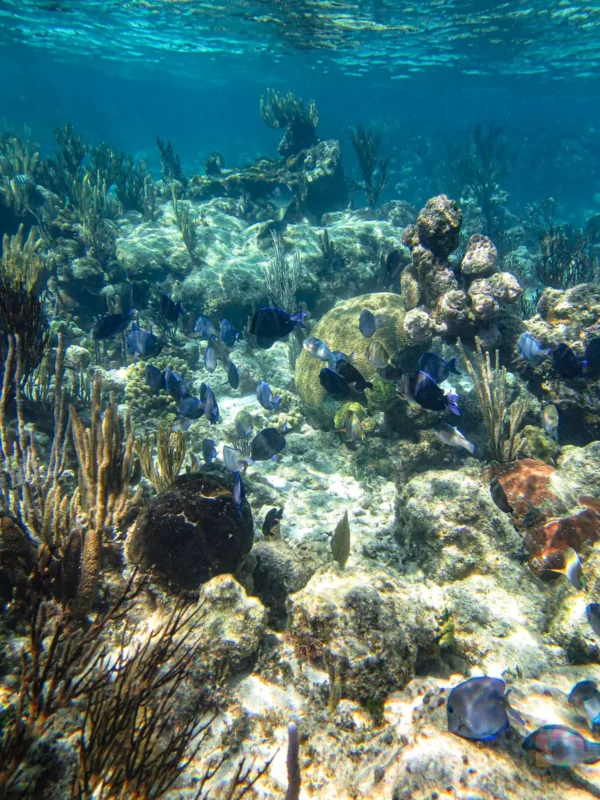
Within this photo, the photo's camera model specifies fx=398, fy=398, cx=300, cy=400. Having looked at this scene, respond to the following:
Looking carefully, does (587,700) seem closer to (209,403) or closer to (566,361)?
(566,361)

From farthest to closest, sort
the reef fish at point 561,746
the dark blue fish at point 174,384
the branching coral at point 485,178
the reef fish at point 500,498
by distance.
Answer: the branching coral at point 485,178, the dark blue fish at point 174,384, the reef fish at point 500,498, the reef fish at point 561,746

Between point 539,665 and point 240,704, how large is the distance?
2255 millimetres

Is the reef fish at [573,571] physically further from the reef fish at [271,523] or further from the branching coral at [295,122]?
the branching coral at [295,122]

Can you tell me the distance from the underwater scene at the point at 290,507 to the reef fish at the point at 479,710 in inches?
0.4

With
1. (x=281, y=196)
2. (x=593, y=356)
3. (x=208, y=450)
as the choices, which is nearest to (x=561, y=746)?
(x=208, y=450)

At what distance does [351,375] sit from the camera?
4.28 meters

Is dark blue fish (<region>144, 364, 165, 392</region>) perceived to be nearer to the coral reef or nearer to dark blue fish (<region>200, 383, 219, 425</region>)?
Result: dark blue fish (<region>200, 383, 219, 425</region>)

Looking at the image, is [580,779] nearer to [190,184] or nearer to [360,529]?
[360,529]

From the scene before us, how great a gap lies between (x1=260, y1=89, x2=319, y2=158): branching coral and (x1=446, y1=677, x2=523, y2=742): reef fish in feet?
59.0

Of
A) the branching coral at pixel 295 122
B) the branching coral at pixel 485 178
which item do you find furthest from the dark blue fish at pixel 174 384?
the branching coral at pixel 485 178

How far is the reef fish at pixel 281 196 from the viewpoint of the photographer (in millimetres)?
14711

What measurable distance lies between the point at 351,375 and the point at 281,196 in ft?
43.3

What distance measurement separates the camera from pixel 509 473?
183 inches

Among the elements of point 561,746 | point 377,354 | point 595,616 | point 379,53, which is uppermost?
point 379,53
